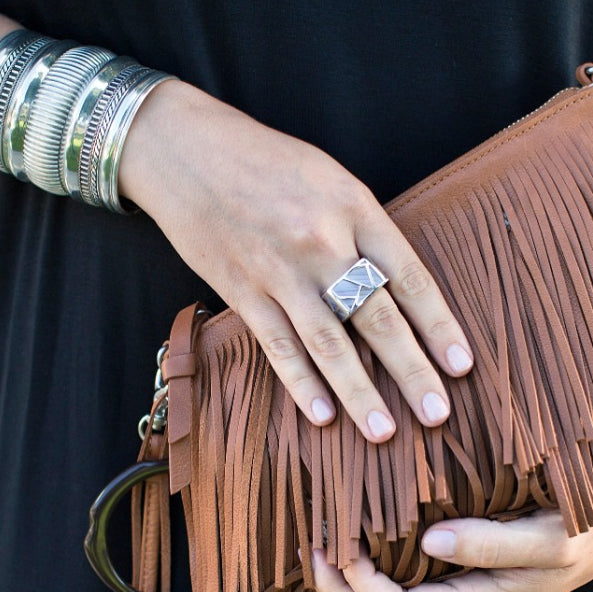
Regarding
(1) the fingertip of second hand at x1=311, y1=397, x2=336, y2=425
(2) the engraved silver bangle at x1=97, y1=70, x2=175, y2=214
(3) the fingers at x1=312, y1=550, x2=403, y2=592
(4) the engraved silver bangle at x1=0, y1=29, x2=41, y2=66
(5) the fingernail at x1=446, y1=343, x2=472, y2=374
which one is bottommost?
(3) the fingers at x1=312, y1=550, x2=403, y2=592

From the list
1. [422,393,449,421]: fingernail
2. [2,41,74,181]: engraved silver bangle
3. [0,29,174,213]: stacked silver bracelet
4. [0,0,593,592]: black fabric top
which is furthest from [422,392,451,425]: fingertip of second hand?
[2,41,74,181]: engraved silver bangle

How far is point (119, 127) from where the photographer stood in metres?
0.86

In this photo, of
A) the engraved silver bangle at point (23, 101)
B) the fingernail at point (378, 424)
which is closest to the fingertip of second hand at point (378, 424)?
the fingernail at point (378, 424)

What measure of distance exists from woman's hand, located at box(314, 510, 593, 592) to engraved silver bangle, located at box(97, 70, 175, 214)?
1.63ft

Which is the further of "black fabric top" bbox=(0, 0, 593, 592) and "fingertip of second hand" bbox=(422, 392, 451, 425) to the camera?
"black fabric top" bbox=(0, 0, 593, 592)

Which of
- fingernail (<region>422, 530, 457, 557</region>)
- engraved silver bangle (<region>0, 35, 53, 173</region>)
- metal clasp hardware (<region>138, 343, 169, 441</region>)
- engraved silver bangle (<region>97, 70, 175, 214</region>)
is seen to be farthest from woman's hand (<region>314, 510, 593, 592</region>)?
engraved silver bangle (<region>0, 35, 53, 173</region>)

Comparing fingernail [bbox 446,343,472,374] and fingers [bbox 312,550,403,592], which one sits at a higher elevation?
fingernail [bbox 446,343,472,374]

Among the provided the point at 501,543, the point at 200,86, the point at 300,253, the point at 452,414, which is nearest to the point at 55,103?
the point at 200,86

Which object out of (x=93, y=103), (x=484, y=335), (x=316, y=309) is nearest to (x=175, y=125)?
(x=93, y=103)

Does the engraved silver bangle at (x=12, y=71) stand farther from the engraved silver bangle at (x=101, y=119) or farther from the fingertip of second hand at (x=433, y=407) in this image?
the fingertip of second hand at (x=433, y=407)

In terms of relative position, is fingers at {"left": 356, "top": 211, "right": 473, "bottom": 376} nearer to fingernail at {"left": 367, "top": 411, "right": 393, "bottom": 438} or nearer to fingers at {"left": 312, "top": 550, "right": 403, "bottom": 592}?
fingernail at {"left": 367, "top": 411, "right": 393, "bottom": 438}

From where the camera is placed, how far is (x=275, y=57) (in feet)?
3.12

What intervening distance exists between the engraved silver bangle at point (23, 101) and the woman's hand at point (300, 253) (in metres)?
0.16

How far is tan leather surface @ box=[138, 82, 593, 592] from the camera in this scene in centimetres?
81
